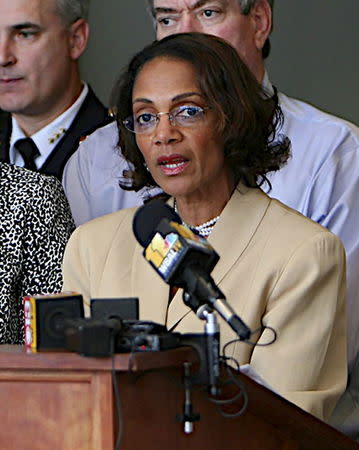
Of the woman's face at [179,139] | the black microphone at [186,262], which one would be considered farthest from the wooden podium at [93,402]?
the woman's face at [179,139]

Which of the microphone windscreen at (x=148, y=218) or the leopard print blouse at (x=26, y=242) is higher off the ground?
the microphone windscreen at (x=148, y=218)

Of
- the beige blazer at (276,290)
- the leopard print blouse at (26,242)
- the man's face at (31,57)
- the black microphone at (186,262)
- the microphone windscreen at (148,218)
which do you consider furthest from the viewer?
the man's face at (31,57)

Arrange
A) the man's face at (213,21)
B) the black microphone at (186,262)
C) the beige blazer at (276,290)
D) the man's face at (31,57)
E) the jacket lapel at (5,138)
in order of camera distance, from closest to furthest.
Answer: the black microphone at (186,262), the beige blazer at (276,290), the man's face at (213,21), the man's face at (31,57), the jacket lapel at (5,138)

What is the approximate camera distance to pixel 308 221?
2.58 m

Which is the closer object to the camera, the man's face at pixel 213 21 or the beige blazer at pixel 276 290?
the beige blazer at pixel 276 290

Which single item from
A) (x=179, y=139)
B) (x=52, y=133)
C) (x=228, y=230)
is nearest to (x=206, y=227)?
(x=228, y=230)

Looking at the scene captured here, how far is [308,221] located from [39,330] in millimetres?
1013

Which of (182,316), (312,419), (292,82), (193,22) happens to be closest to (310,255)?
(182,316)

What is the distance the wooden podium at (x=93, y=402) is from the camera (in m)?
1.64

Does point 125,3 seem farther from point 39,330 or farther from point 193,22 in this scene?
point 39,330

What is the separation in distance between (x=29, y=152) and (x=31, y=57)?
337mm

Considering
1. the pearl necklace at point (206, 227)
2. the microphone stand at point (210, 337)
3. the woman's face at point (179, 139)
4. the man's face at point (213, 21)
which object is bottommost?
the pearl necklace at point (206, 227)

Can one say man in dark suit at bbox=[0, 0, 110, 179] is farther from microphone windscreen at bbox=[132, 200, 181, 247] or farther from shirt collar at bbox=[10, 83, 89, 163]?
microphone windscreen at bbox=[132, 200, 181, 247]

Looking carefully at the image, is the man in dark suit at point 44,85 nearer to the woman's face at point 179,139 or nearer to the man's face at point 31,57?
the man's face at point 31,57
